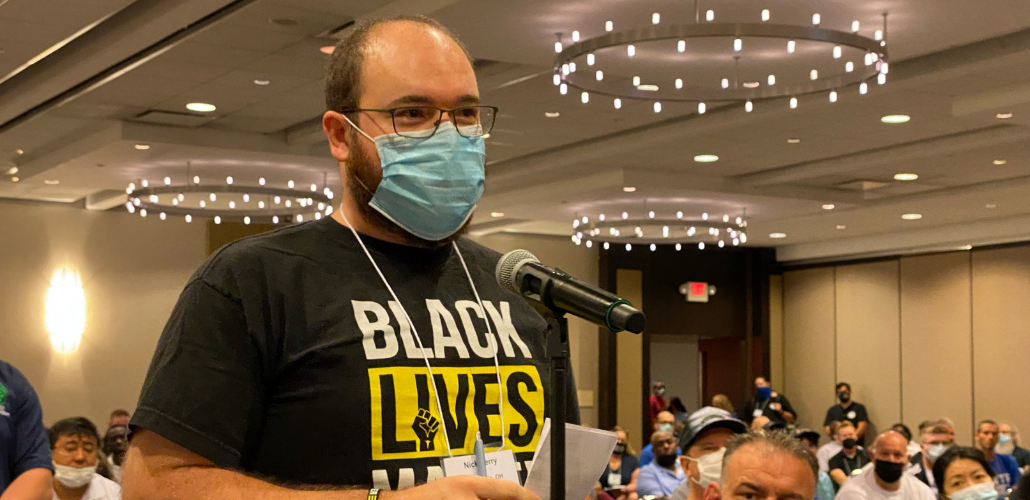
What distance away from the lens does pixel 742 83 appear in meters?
8.80

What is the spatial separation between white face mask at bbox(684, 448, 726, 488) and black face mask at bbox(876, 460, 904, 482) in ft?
8.15

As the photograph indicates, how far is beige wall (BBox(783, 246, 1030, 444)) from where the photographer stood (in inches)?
723

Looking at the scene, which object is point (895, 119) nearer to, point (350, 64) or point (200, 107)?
point (200, 107)

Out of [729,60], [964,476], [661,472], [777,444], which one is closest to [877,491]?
[964,476]

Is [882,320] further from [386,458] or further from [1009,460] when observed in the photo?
[386,458]

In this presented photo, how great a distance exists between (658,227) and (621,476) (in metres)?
5.55

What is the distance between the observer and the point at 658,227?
1698 centimetres

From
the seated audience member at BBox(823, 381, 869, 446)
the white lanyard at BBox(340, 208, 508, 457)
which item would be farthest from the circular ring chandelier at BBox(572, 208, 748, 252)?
the white lanyard at BBox(340, 208, 508, 457)

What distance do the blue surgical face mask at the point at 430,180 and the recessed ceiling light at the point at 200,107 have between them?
956 centimetres

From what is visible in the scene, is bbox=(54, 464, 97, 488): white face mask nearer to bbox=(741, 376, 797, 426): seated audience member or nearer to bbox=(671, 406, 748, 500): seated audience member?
bbox=(671, 406, 748, 500): seated audience member

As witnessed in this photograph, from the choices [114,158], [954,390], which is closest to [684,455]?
[114,158]

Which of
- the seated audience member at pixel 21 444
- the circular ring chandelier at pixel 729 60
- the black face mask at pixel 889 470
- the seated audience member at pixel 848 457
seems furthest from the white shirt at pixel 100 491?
the seated audience member at pixel 848 457

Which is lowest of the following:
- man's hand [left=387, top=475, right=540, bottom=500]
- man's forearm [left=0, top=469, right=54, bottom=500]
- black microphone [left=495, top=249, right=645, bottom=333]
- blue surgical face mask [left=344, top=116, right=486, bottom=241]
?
man's forearm [left=0, top=469, right=54, bottom=500]

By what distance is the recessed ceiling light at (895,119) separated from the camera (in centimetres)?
1083
